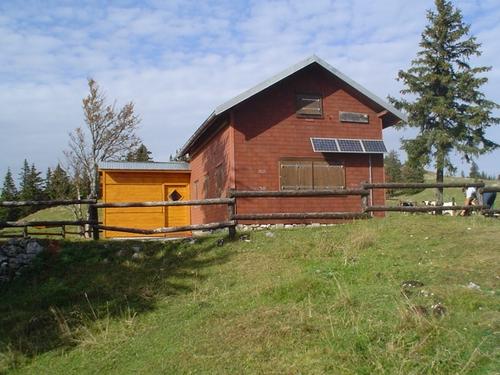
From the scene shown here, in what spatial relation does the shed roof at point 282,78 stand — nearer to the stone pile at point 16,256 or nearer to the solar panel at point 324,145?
the solar panel at point 324,145

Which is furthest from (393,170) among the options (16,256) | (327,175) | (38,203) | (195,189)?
(16,256)

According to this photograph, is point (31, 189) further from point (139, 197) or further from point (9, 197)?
point (139, 197)

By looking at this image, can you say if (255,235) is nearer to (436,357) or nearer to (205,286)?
(205,286)

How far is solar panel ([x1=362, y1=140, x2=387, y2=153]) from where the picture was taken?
1725cm

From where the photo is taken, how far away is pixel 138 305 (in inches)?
308

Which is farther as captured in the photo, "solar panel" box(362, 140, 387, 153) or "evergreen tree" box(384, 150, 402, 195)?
"evergreen tree" box(384, 150, 402, 195)

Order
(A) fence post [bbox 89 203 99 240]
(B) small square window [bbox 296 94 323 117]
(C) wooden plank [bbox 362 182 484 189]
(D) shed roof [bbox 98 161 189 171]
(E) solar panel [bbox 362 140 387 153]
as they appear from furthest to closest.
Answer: (D) shed roof [bbox 98 161 189 171] → (E) solar panel [bbox 362 140 387 153] → (B) small square window [bbox 296 94 323 117] → (C) wooden plank [bbox 362 182 484 189] → (A) fence post [bbox 89 203 99 240]

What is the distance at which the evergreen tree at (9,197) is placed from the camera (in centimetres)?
4295

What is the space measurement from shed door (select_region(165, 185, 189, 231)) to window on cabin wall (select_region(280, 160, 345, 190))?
5.93 meters

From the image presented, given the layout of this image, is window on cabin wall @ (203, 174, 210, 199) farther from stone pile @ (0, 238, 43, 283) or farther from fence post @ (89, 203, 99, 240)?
stone pile @ (0, 238, 43, 283)

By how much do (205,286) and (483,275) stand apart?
4.15m

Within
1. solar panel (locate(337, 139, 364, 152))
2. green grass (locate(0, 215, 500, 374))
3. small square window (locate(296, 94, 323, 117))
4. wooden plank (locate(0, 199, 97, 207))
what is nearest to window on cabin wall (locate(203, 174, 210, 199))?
small square window (locate(296, 94, 323, 117))

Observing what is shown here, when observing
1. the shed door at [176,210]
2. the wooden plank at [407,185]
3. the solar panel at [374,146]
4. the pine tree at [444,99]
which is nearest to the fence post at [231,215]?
the wooden plank at [407,185]

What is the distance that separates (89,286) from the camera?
8852 millimetres
